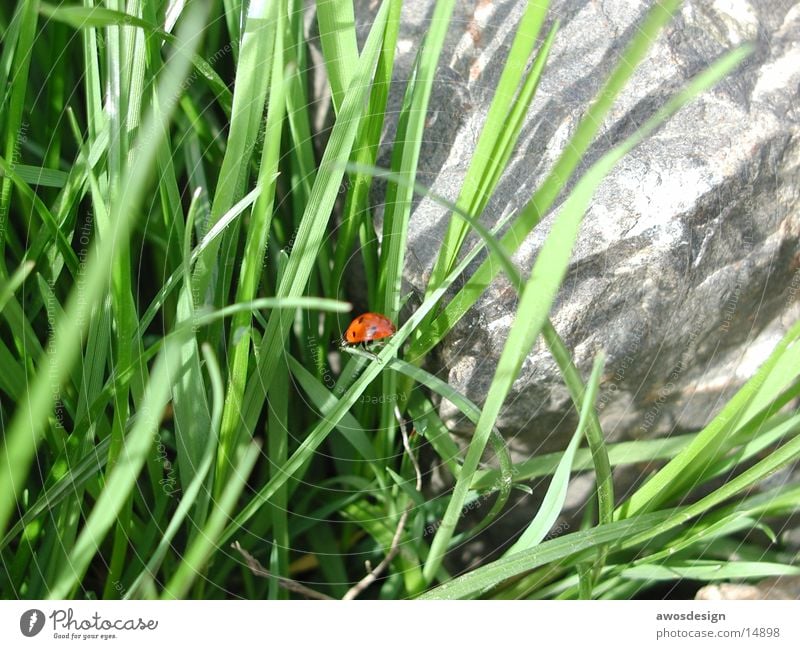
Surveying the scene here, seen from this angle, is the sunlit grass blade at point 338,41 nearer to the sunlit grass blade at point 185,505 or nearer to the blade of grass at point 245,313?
the blade of grass at point 245,313

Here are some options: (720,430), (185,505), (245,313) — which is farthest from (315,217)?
(720,430)

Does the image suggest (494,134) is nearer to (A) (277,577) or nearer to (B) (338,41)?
(B) (338,41)

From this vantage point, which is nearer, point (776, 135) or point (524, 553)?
point (524, 553)

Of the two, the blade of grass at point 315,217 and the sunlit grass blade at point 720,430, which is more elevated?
the blade of grass at point 315,217

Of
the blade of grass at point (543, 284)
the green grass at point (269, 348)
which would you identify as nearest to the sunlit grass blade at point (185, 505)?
the green grass at point (269, 348)
